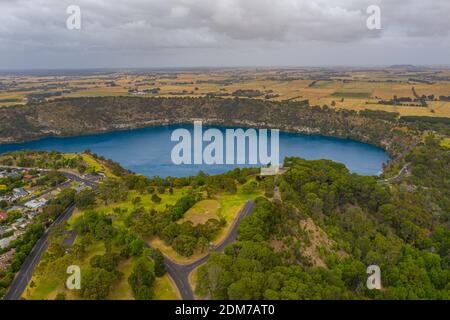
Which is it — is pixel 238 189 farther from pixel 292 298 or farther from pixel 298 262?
pixel 292 298

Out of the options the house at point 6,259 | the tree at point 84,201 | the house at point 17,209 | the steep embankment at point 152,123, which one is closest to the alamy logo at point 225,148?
the steep embankment at point 152,123

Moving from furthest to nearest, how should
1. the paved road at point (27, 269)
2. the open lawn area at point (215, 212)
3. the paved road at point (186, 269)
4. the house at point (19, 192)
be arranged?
the house at point (19, 192) < the open lawn area at point (215, 212) < the paved road at point (27, 269) < the paved road at point (186, 269)


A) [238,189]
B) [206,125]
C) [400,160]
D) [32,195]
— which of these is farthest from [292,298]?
[206,125]

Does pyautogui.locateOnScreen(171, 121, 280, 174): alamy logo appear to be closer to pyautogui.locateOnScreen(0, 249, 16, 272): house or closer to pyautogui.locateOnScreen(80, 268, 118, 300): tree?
pyautogui.locateOnScreen(80, 268, 118, 300): tree

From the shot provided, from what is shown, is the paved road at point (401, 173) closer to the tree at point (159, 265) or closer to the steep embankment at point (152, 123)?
the steep embankment at point (152, 123)

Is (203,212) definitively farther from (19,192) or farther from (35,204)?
(19,192)

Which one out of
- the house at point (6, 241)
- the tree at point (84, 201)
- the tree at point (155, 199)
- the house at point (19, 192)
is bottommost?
the house at point (6, 241)

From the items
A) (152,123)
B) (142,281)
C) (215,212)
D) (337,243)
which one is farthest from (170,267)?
(152,123)

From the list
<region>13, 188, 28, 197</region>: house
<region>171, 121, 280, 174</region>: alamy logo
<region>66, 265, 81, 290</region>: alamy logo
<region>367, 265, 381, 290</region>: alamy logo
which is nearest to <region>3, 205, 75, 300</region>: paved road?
<region>66, 265, 81, 290</region>: alamy logo
